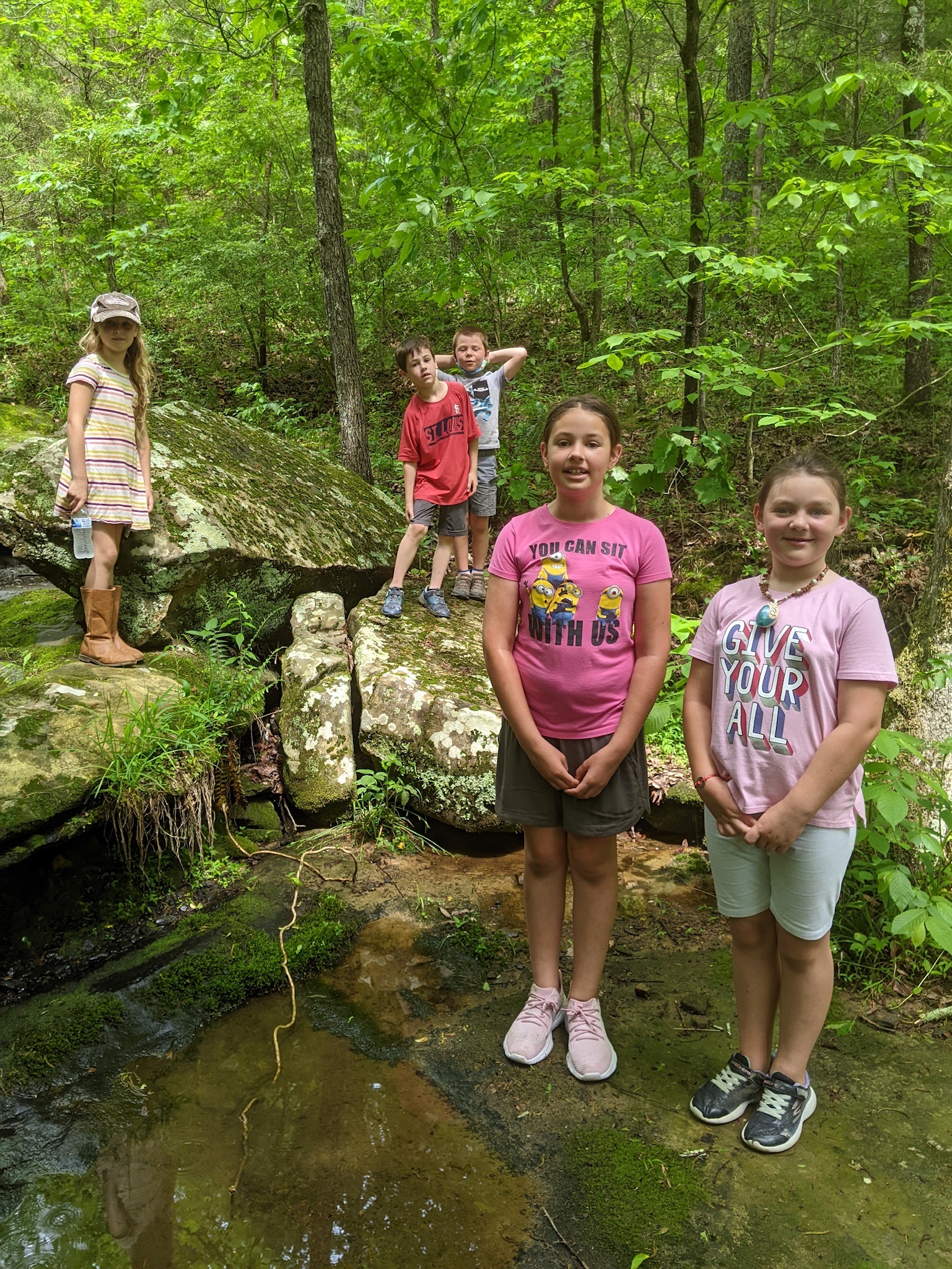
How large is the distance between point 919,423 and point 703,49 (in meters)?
8.48

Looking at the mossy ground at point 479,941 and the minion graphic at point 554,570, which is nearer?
the minion graphic at point 554,570

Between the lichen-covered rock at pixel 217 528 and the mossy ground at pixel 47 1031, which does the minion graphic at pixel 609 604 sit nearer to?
the mossy ground at pixel 47 1031

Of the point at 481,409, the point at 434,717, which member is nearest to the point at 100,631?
the point at 434,717

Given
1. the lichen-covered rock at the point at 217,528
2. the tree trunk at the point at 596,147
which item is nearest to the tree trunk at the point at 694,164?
the tree trunk at the point at 596,147

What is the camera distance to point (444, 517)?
17.4ft

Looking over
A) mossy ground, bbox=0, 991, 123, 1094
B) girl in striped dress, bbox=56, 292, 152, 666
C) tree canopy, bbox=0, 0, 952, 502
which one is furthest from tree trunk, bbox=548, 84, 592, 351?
mossy ground, bbox=0, 991, 123, 1094

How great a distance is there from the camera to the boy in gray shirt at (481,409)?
5445mm

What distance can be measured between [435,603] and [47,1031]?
10.9 ft

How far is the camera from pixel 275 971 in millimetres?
3066

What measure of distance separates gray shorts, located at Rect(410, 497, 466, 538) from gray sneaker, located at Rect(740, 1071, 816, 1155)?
12.4 ft

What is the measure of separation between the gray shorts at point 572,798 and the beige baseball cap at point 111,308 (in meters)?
3.32

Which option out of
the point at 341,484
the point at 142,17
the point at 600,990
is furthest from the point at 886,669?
the point at 142,17

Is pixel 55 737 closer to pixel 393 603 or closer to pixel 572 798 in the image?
→ pixel 393 603

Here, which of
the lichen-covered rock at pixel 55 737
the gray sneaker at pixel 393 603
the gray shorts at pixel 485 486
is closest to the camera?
the lichen-covered rock at pixel 55 737
